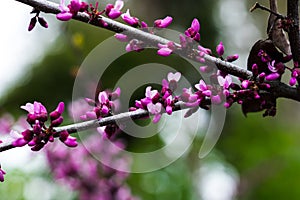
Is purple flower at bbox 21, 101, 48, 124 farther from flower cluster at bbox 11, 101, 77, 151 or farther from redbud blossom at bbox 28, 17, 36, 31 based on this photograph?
redbud blossom at bbox 28, 17, 36, 31

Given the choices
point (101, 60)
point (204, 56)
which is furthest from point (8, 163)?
point (204, 56)

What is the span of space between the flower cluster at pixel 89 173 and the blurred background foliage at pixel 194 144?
0.31 m

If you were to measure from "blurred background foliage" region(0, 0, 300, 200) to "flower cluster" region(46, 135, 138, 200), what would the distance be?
0.31 meters

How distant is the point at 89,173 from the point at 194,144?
1.48 meters

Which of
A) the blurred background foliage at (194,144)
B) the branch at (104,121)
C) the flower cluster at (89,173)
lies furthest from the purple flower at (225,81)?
the flower cluster at (89,173)

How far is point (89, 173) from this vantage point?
1.50 m

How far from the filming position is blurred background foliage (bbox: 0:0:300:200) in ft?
7.86

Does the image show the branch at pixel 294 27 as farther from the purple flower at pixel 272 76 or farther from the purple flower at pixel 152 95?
the purple flower at pixel 152 95

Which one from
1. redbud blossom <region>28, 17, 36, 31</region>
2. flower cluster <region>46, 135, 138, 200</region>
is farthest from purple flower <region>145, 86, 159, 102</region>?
flower cluster <region>46, 135, 138, 200</region>

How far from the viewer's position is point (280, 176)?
2797 mm

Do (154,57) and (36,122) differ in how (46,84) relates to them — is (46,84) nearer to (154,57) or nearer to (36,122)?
(154,57)

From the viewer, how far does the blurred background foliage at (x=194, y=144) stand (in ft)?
7.86

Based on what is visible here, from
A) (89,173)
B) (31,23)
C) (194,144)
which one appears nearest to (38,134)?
(31,23)

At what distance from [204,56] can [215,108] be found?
0.35ft
